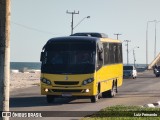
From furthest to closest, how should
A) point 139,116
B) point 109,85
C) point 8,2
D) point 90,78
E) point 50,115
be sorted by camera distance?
point 109,85 → point 90,78 → point 50,115 → point 139,116 → point 8,2

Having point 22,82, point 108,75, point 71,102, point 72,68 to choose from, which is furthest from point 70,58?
point 22,82

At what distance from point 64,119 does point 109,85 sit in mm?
10724

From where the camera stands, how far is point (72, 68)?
2191 centimetres

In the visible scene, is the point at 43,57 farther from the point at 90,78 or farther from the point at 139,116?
the point at 139,116

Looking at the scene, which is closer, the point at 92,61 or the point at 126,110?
the point at 126,110

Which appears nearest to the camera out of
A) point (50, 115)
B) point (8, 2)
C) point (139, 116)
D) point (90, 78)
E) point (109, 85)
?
point (8, 2)

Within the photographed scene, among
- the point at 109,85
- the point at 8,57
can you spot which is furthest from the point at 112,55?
the point at 8,57

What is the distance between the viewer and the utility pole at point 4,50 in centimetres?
830

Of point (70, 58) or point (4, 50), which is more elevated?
point (4, 50)

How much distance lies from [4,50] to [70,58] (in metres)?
14.0

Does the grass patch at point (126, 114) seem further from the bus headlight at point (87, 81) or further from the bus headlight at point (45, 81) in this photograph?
the bus headlight at point (45, 81)

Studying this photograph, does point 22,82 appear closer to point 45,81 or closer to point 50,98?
point 50,98

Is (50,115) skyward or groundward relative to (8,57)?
groundward

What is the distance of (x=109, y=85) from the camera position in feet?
85.6
